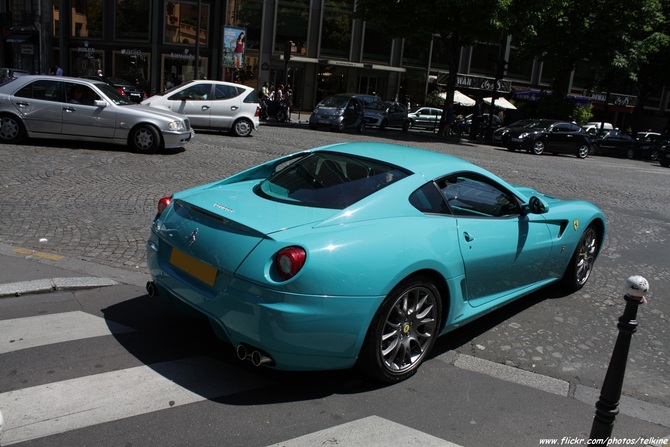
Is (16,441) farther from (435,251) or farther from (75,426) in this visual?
(435,251)

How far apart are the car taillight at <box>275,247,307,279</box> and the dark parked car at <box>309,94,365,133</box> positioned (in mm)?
Answer: 21579

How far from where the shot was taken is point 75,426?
3.08 m

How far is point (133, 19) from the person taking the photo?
122ft

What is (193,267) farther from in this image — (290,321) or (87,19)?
(87,19)

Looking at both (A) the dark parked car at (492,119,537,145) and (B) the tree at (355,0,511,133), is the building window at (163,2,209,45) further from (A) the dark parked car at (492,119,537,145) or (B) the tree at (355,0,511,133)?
(A) the dark parked car at (492,119,537,145)

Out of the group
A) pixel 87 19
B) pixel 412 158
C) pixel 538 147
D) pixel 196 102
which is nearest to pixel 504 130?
pixel 538 147

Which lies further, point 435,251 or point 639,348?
point 639,348

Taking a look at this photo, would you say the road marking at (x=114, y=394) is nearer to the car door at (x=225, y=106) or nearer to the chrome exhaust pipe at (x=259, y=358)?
the chrome exhaust pipe at (x=259, y=358)

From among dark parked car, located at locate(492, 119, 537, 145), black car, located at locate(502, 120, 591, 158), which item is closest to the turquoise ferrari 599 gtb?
black car, located at locate(502, 120, 591, 158)

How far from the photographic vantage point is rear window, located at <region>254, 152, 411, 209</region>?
397 cm

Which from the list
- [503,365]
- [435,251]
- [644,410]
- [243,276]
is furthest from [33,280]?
[644,410]

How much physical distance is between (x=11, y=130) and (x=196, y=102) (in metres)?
6.03

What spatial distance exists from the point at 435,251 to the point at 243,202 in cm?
130

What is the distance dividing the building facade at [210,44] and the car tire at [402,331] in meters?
32.5
